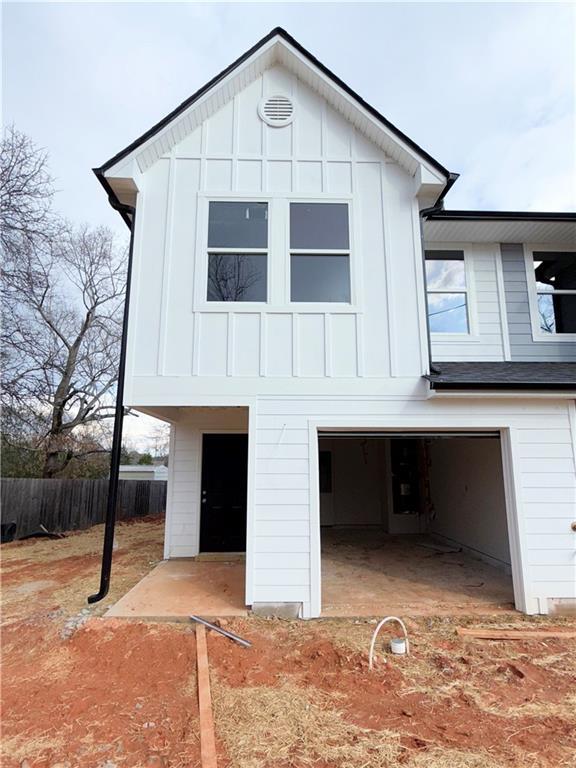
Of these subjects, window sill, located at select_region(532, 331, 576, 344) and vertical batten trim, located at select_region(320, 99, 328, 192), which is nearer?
vertical batten trim, located at select_region(320, 99, 328, 192)

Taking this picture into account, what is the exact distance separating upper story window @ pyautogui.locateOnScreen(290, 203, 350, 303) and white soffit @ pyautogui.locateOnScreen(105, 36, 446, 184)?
1.13 m

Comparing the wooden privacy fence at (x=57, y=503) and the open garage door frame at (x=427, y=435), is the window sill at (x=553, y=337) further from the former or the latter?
the wooden privacy fence at (x=57, y=503)

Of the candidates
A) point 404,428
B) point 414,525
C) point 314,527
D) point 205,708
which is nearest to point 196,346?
point 314,527

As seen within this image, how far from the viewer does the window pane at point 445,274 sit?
684 cm

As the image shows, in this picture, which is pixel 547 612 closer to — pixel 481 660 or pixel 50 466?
pixel 481 660

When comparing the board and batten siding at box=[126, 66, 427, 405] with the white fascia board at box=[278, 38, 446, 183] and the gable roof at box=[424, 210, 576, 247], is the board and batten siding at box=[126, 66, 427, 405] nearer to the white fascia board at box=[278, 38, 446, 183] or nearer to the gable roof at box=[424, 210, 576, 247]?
the white fascia board at box=[278, 38, 446, 183]

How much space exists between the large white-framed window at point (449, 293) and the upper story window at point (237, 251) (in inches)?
117

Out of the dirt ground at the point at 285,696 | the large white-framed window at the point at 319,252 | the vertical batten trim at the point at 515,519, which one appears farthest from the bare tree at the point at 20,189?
the vertical batten trim at the point at 515,519

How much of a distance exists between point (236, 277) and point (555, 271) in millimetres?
5834

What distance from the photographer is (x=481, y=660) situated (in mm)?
3658

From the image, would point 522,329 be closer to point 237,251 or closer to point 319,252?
point 319,252

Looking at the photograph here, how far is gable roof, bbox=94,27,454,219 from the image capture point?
542 centimetres

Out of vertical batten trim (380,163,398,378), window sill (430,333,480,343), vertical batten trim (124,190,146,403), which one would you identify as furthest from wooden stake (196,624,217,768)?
window sill (430,333,480,343)

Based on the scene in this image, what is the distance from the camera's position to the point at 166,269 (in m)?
5.41
